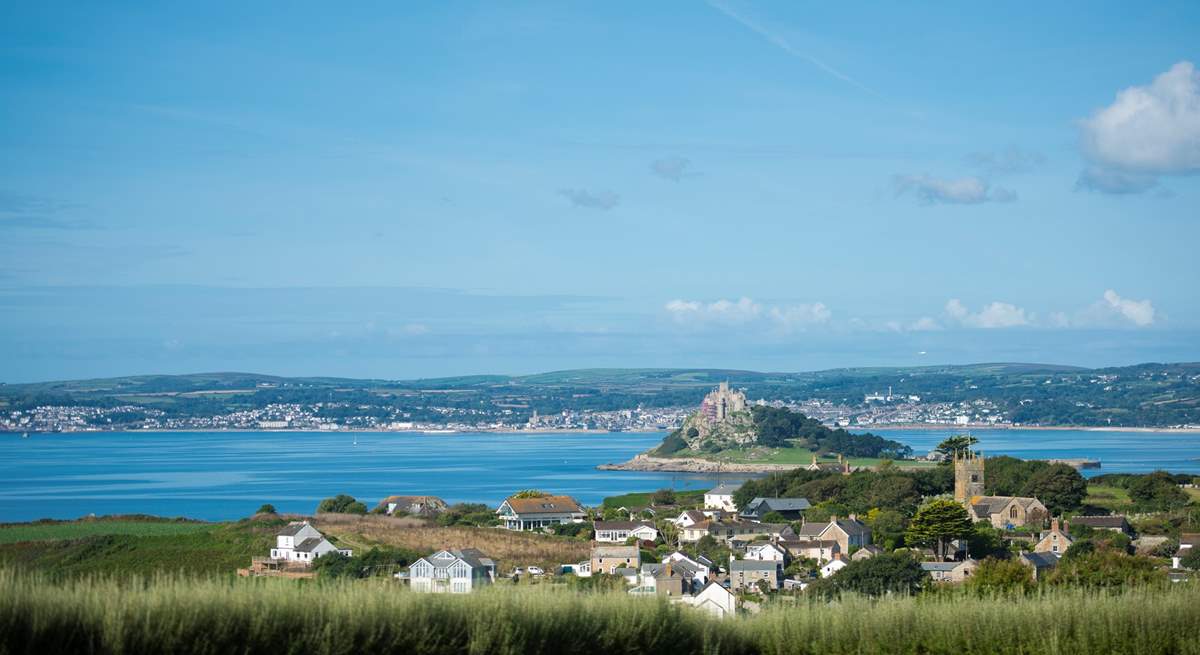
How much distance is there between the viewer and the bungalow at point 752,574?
25734 mm

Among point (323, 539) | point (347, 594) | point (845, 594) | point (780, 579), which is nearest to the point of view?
point (347, 594)

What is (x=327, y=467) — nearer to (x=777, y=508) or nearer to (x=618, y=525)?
(x=777, y=508)

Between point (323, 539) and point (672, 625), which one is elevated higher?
point (672, 625)

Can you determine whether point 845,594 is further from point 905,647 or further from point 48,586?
point 48,586

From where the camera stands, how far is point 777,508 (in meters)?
44.2

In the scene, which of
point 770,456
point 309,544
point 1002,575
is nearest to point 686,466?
point 770,456

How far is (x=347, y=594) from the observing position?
7.38 meters

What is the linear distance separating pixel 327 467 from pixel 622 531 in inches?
2534

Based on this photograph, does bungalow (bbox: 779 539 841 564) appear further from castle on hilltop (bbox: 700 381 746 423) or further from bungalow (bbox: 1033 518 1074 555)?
castle on hilltop (bbox: 700 381 746 423)

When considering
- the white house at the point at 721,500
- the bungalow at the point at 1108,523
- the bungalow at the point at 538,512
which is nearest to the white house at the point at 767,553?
the bungalow at the point at 1108,523

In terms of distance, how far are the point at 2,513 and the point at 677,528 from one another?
1163 inches

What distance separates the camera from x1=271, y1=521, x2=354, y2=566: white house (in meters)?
29.0

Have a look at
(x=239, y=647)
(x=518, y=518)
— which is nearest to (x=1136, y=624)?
(x=239, y=647)

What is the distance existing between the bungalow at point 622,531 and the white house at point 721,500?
1019 centimetres
